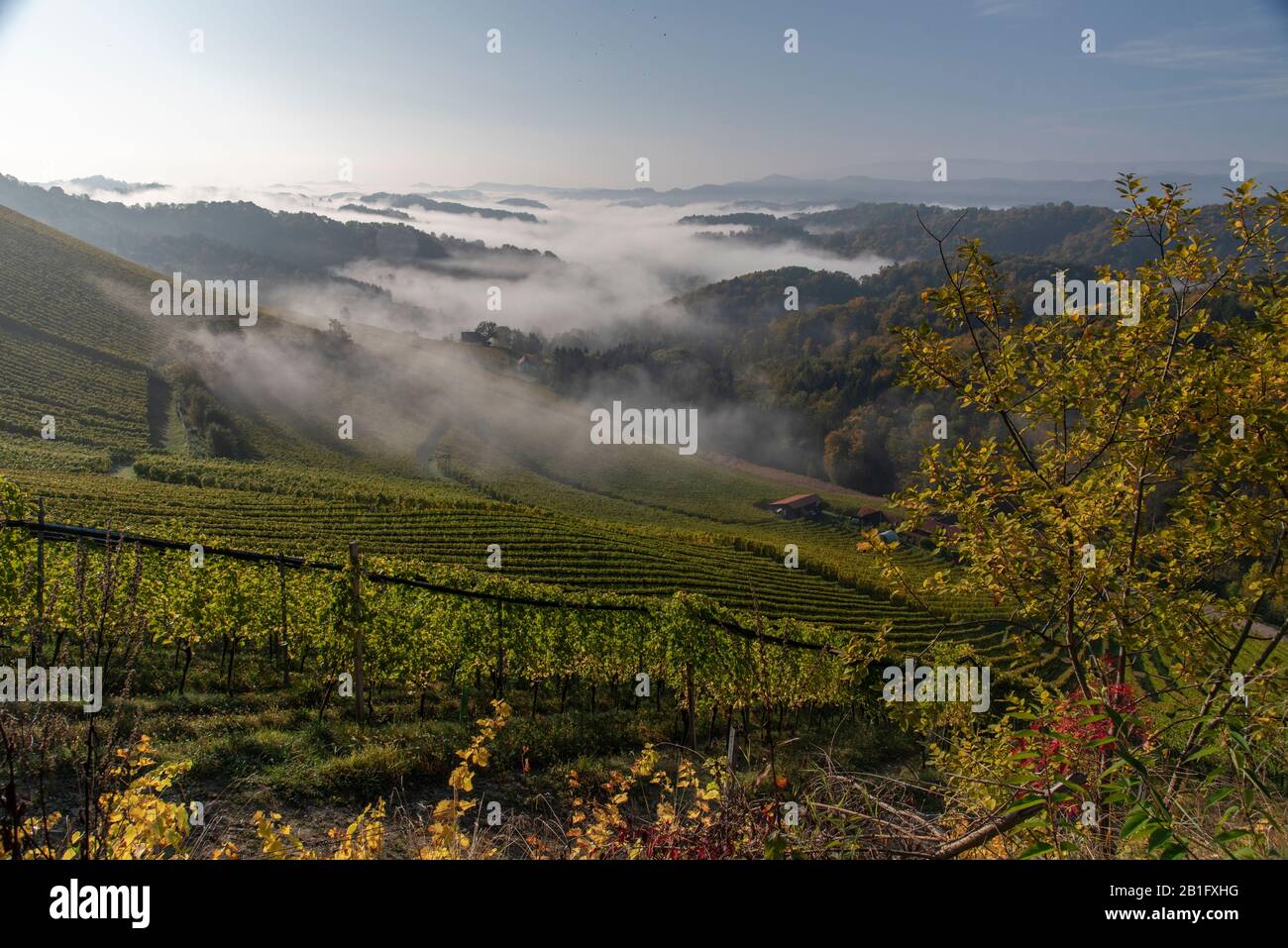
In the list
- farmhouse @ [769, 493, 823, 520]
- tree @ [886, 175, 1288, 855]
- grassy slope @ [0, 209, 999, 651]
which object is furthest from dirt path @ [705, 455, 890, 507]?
tree @ [886, 175, 1288, 855]

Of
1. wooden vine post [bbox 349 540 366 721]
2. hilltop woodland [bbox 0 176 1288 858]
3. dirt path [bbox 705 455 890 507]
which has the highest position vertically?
hilltop woodland [bbox 0 176 1288 858]

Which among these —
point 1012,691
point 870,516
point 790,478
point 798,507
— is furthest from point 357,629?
point 790,478

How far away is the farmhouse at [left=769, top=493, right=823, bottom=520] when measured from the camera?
103375 mm

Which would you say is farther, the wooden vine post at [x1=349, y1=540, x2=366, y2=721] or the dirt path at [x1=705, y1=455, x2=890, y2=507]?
the dirt path at [x1=705, y1=455, x2=890, y2=507]

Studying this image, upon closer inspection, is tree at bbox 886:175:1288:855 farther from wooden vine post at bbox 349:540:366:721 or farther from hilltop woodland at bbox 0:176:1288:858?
wooden vine post at bbox 349:540:366:721

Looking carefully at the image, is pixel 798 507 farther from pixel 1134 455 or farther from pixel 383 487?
pixel 1134 455

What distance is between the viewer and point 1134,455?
448cm

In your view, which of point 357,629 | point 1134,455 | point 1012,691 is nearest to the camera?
point 1134,455

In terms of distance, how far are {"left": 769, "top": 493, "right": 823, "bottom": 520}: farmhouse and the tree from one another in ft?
325

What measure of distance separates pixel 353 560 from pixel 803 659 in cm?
1227

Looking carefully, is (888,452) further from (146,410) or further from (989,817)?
(989,817)

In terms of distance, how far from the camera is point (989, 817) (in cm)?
272

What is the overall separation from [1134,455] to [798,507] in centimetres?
10097
